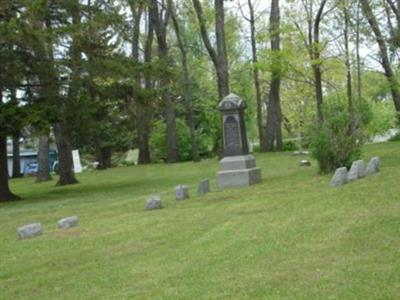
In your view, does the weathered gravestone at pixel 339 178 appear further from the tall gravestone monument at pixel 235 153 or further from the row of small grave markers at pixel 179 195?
the tall gravestone monument at pixel 235 153

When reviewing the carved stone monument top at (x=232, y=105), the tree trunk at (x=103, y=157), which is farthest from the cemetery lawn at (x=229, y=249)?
the tree trunk at (x=103, y=157)

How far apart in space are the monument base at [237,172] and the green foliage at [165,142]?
81.6ft

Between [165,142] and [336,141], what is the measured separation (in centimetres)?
2876

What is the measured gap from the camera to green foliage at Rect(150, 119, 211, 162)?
43344 mm

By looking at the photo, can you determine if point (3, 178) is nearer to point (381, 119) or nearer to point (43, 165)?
point (43, 165)

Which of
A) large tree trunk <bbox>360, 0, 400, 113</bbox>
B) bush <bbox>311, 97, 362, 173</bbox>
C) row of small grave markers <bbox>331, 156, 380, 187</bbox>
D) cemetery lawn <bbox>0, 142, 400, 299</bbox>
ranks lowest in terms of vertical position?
cemetery lawn <bbox>0, 142, 400, 299</bbox>

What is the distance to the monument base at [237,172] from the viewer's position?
16516mm

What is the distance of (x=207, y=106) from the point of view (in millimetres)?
47125

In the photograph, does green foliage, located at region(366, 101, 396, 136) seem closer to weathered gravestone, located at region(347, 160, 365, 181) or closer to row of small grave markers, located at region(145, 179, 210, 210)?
row of small grave markers, located at region(145, 179, 210, 210)

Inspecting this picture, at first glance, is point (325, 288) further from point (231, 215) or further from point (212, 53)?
point (212, 53)

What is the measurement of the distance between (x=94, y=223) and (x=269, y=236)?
473 cm

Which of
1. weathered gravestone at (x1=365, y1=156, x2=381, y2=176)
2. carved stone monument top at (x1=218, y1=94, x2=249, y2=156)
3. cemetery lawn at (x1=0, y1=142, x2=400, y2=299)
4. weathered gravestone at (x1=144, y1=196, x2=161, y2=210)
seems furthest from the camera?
carved stone monument top at (x1=218, y1=94, x2=249, y2=156)

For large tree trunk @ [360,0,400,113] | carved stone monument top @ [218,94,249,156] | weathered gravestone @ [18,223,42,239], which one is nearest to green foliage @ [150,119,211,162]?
large tree trunk @ [360,0,400,113]

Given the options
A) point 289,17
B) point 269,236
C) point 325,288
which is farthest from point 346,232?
point 289,17
